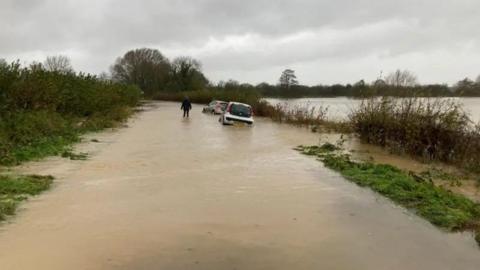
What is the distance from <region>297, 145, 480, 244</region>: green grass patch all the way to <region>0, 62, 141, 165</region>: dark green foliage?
9.14 meters

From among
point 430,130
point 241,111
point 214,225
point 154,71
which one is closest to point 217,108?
point 241,111

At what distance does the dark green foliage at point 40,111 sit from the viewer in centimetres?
1684

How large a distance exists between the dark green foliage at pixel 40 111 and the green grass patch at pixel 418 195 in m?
9.14

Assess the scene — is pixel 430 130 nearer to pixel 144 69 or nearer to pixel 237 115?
pixel 237 115

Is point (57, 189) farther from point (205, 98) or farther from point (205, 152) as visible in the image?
point (205, 98)

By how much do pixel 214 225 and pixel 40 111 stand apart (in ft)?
54.9

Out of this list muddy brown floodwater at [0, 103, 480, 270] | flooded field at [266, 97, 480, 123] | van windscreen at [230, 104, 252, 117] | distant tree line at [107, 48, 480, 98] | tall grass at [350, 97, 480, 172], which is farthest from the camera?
distant tree line at [107, 48, 480, 98]

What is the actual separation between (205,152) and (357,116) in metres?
8.58

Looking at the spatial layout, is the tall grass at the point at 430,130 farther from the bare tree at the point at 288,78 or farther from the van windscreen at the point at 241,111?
the bare tree at the point at 288,78

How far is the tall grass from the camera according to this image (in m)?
17.7

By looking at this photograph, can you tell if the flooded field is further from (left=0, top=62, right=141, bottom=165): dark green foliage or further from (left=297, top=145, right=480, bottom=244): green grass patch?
(left=0, top=62, right=141, bottom=165): dark green foliage

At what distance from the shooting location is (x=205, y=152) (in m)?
18.7

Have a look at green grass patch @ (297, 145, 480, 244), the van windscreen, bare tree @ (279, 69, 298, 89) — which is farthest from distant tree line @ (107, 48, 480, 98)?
green grass patch @ (297, 145, 480, 244)

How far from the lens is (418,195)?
10883 millimetres
